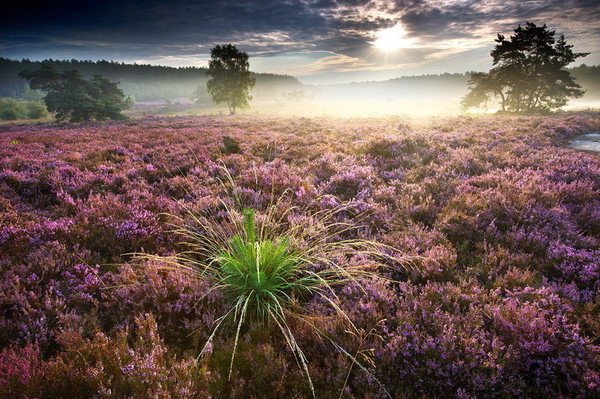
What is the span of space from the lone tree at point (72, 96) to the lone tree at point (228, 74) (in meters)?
17.9

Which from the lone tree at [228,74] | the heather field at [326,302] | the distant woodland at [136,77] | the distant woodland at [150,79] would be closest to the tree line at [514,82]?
the lone tree at [228,74]

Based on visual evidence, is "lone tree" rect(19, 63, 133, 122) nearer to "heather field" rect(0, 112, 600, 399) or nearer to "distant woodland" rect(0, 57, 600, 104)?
"heather field" rect(0, 112, 600, 399)

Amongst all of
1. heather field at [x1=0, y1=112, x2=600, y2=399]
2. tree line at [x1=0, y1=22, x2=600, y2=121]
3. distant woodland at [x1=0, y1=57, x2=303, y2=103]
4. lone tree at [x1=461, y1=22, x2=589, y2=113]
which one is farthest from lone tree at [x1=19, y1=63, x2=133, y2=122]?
distant woodland at [x1=0, y1=57, x2=303, y2=103]

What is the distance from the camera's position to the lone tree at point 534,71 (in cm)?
4072

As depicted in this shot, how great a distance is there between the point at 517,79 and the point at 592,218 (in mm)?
50004

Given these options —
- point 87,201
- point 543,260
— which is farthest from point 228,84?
point 543,260

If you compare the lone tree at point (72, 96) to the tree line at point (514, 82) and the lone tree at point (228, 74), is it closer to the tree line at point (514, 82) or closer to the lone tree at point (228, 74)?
the tree line at point (514, 82)

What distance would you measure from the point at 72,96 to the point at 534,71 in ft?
232

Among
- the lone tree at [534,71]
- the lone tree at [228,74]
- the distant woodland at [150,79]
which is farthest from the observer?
the distant woodland at [150,79]

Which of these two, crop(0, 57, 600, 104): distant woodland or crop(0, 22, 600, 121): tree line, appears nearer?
crop(0, 22, 600, 121): tree line

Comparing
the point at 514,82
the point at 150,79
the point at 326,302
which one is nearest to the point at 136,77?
the point at 150,79

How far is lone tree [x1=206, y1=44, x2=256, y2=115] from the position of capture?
56.7 meters

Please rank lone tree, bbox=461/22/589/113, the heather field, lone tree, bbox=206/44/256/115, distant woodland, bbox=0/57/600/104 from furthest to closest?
1. distant woodland, bbox=0/57/600/104
2. lone tree, bbox=206/44/256/115
3. lone tree, bbox=461/22/589/113
4. the heather field

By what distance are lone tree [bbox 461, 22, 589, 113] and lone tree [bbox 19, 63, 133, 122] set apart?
60519 millimetres
